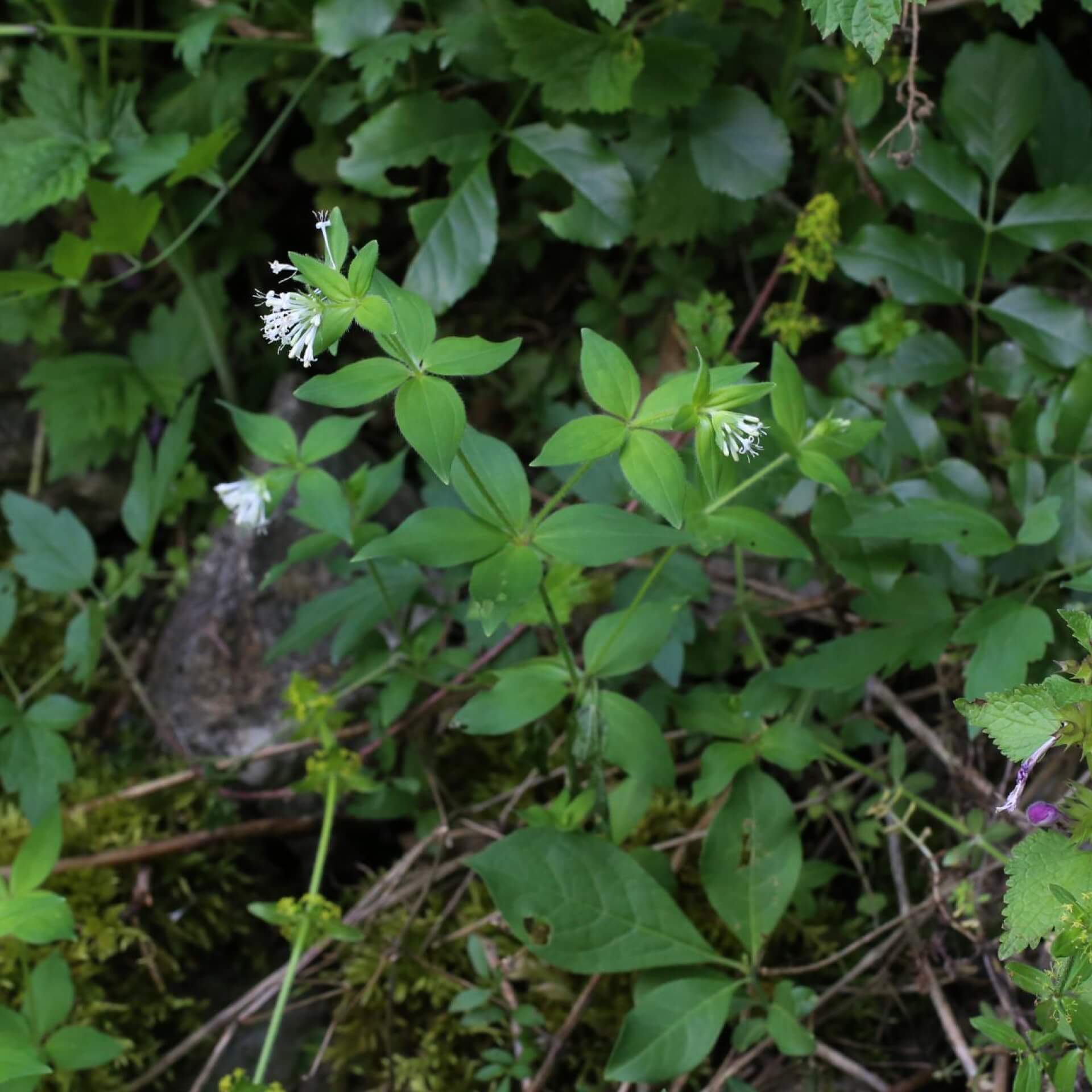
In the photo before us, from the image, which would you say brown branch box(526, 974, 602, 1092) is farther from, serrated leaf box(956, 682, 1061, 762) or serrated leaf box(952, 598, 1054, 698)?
serrated leaf box(956, 682, 1061, 762)

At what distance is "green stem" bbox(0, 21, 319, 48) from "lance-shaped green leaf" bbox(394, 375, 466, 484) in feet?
4.39

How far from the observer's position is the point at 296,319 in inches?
47.3

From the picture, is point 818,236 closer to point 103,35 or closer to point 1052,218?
point 1052,218

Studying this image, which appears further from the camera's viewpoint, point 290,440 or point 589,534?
point 290,440

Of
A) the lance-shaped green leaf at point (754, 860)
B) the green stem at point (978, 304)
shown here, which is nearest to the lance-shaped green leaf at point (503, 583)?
the lance-shaped green leaf at point (754, 860)

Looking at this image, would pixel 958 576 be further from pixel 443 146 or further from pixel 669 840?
pixel 443 146

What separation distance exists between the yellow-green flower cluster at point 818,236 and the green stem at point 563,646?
0.95 m

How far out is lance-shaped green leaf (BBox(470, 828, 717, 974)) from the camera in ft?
5.39

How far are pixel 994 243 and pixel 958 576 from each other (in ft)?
2.48

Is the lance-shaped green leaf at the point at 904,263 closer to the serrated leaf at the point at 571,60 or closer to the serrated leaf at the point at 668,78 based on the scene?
the serrated leaf at the point at 668,78

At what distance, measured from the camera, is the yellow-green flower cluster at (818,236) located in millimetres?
2072

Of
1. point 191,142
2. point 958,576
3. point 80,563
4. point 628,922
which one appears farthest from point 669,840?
point 191,142

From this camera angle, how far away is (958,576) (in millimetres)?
1835

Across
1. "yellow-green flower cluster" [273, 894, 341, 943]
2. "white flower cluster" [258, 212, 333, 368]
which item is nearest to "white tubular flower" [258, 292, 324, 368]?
"white flower cluster" [258, 212, 333, 368]
